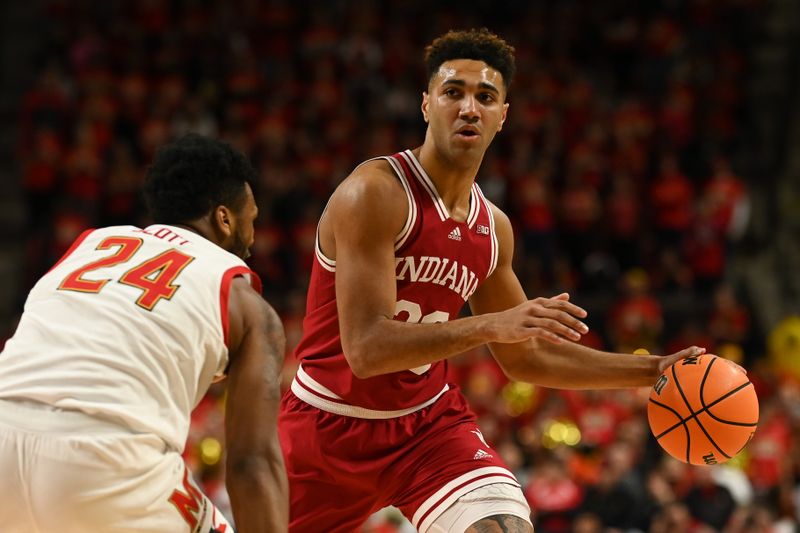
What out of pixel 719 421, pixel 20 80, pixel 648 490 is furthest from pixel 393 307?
pixel 20 80

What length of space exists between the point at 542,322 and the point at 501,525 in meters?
0.95

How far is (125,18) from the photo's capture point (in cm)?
1711

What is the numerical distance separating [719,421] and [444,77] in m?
2.00

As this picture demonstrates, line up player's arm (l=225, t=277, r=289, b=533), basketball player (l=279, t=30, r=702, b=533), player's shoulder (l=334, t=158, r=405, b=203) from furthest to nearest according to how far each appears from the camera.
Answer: player's shoulder (l=334, t=158, r=405, b=203) < basketball player (l=279, t=30, r=702, b=533) < player's arm (l=225, t=277, r=289, b=533)

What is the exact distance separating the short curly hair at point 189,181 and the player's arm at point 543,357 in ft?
6.15

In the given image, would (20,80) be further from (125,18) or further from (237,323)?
(237,323)

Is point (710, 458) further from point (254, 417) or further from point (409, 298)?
point (254, 417)

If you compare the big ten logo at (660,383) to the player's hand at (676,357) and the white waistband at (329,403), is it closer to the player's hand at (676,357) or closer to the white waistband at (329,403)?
the player's hand at (676,357)

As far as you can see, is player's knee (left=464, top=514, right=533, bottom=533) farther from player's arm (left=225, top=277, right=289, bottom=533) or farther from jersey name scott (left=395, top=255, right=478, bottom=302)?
player's arm (left=225, top=277, right=289, bottom=533)

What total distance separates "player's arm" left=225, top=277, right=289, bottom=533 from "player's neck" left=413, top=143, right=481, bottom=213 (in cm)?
168

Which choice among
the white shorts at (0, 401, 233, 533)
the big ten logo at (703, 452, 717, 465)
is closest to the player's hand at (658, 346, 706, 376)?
the big ten logo at (703, 452, 717, 465)

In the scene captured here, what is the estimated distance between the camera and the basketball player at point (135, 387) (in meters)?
3.38

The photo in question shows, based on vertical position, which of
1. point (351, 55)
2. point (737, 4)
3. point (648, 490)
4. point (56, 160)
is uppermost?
point (737, 4)

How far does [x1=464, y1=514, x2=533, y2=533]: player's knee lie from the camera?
4645 millimetres
